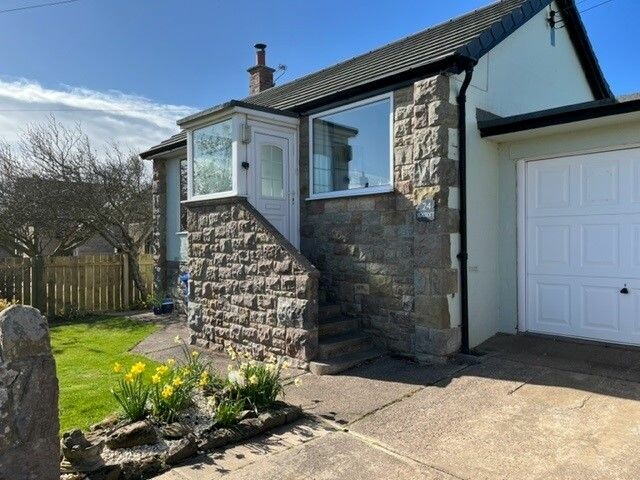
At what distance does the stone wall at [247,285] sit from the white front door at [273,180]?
55cm

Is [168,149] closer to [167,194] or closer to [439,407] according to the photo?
[167,194]

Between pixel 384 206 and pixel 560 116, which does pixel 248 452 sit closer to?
pixel 384 206

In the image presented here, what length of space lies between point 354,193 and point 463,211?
1.64 m

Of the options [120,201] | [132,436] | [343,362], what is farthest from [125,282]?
[132,436]

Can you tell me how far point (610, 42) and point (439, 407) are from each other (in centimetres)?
1046

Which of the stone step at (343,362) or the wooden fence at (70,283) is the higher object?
the wooden fence at (70,283)

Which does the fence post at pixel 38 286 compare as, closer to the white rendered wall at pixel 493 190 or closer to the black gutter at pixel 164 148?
the black gutter at pixel 164 148

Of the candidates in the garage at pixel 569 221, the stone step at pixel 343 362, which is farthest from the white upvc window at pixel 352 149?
the stone step at pixel 343 362

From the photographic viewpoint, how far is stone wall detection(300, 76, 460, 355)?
18.7 feet

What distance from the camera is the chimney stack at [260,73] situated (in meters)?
14.0

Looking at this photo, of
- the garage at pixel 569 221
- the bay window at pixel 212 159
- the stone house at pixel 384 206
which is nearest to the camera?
the garage at pixel 569 221

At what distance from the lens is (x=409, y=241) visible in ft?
19.7

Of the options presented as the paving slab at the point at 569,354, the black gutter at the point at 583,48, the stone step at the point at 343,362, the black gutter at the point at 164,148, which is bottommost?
the stone step at the point at 343,362

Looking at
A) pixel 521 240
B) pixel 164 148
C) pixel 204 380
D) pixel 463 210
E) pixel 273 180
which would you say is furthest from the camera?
pixel 164 148
